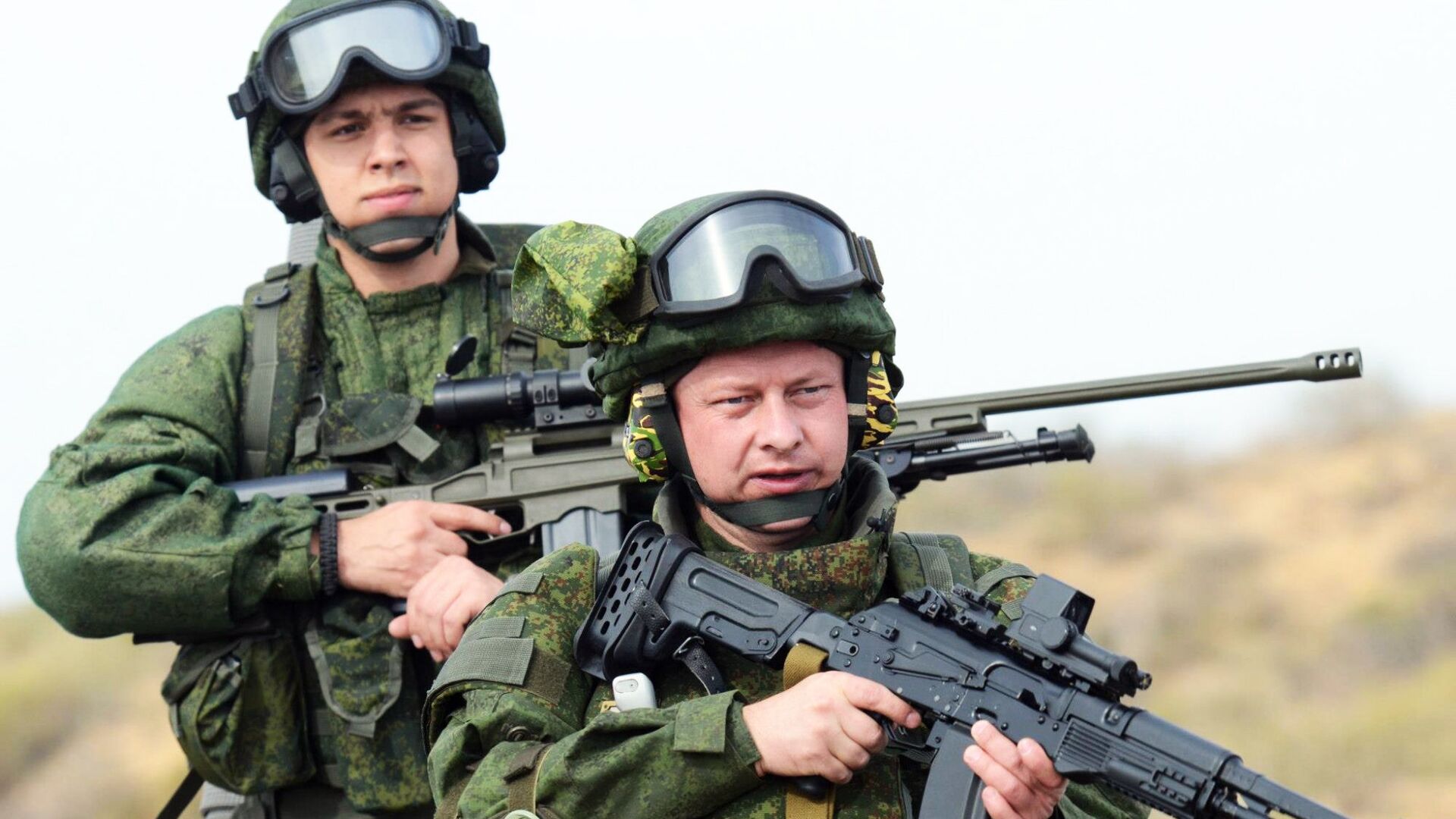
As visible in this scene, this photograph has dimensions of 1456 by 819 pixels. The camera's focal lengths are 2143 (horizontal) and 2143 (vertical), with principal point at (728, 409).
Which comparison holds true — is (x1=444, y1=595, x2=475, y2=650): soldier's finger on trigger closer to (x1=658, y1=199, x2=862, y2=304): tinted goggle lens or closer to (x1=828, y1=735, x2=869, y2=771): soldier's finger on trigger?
(x1=658, y1=199, x2=862, y2=304): tinted goggle lens

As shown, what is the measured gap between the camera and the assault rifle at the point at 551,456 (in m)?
6.77

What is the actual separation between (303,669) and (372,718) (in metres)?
0.37

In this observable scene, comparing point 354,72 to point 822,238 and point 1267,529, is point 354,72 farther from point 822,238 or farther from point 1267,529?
point 1267,529

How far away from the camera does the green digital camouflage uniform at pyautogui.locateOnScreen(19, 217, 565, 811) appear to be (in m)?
6.35

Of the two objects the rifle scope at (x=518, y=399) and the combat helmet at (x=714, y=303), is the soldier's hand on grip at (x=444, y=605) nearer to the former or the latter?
the rifle scope at (x=518, y=399)

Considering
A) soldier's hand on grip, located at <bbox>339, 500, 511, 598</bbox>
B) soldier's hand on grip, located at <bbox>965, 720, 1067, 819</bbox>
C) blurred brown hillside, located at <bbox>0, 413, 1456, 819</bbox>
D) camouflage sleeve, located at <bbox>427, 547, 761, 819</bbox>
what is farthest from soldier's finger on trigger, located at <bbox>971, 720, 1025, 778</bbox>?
blurred brown hillside, located at <bbox>0, 413, 1456, 819</bbox>

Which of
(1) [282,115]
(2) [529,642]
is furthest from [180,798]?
(2) [529,642]

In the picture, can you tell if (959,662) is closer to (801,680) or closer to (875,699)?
(875,699)

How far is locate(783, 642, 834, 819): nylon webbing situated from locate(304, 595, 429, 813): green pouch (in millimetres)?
2343

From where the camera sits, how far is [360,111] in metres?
6.91

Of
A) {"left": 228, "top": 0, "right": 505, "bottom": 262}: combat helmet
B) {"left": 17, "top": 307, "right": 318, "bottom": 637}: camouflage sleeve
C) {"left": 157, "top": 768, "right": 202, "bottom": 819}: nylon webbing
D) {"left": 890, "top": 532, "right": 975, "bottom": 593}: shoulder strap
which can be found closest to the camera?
{"left": 890, "top": 532, "right": 975, "bottom": 593}: shoulder strap

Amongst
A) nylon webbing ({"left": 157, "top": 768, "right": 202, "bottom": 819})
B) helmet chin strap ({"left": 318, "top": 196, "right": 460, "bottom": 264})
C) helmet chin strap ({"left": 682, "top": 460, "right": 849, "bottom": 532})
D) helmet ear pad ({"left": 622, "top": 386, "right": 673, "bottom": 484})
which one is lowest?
nylon webbing ({"left": 157, "top": 768, "right": 202, "bottom": 819})

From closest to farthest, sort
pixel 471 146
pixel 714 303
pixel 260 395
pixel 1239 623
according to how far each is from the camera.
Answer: pixel 714 303 → pixel 260 395 → pixel 471 146 → pixel 1239 623

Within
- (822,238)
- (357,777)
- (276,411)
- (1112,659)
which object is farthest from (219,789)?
(1112,659)
